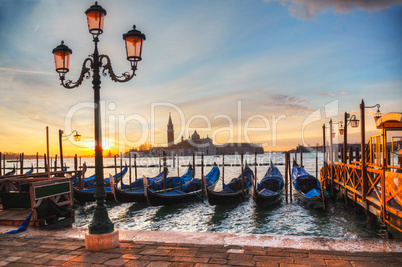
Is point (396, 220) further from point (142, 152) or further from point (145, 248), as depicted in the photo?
point (142, 152)

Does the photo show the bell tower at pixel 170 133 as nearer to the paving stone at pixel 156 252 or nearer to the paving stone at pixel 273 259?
the paving stone at pixel 156 252

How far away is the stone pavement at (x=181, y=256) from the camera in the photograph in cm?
342

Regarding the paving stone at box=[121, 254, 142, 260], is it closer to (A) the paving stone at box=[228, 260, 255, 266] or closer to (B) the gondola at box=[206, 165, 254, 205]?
(A) the paving stone at box=[228, 260, 255, 266]

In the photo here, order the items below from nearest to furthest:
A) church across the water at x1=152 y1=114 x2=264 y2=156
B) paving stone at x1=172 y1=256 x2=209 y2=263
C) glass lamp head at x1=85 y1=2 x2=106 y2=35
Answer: paving stone at x1=172 y1=256 x2=209 y2=263 → glass lamp head at x1=85 y1=2 x2=106 y2=35 → church across the water at x1=152 y1=114 x2=264 y2=156

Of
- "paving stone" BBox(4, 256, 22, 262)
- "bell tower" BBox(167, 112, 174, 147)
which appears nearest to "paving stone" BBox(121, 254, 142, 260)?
"paving stone" BBox(4, 256, 22, 262)

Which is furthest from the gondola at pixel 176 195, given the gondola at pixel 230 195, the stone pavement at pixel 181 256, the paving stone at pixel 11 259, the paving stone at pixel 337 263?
the paving stone at pixel 337 263

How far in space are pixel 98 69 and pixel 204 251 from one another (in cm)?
286

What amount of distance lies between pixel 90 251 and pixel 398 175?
500 centimetres

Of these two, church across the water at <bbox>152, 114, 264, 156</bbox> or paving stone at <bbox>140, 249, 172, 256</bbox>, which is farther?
church across the water at <bbox>152, 114, 264, 156</bbox>

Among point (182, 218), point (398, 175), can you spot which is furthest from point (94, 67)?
point (182, 218)

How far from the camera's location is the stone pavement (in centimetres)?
342

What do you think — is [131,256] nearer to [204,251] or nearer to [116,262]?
[116,262]

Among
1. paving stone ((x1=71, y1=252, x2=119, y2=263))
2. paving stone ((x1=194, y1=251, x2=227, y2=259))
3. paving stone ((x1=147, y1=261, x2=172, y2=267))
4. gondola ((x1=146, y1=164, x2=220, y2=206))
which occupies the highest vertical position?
paving stone ((x1=194, y1=251, x2=227, y2=259))

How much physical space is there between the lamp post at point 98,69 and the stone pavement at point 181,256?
1.38 ft
